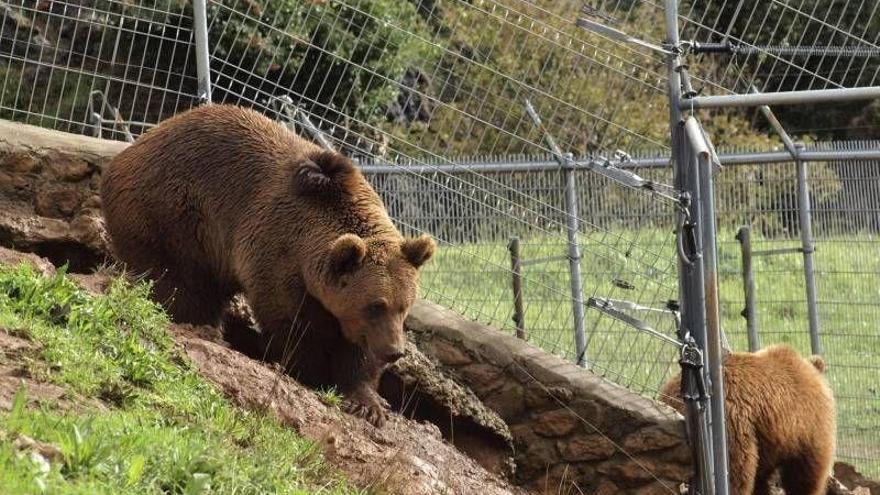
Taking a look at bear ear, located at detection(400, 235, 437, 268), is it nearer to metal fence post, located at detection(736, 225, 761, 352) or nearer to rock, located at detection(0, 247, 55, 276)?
rock, located at detection(0, 247, 55, 276)

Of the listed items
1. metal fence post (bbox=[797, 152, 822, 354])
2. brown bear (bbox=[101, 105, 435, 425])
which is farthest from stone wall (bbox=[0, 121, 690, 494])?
metal fence post (bbox=[797, 152, 822, 354])

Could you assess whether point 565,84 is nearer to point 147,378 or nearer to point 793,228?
point 793,228

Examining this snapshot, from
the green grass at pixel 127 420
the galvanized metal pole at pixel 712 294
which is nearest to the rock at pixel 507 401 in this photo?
the galvanized metal pole at pixel 712 294

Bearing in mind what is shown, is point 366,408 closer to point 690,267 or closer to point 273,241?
point 273,241

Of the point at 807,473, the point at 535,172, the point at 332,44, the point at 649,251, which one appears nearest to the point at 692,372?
the point at 649,251

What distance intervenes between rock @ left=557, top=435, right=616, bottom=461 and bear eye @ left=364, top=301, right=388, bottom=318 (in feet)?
5.78

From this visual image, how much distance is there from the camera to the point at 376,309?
345 inches

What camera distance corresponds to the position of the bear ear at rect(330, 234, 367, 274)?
8.67 metres

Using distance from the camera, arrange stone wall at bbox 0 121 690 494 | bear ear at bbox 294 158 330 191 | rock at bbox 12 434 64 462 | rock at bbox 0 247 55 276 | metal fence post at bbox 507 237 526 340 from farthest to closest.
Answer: metal fence post at bbox 507 237 526 340 → stone wall at bbox 0 121 690 494 → bear ear at bbox 294 158 330 191 → rock at bbox 0 247 55 276 → rock at bbox 12 434 64 462

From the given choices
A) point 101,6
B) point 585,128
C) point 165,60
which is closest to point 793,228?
point 585,128

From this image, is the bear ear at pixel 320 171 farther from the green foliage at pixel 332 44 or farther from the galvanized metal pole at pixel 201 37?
the galvanized metal pole at pixel 201 37

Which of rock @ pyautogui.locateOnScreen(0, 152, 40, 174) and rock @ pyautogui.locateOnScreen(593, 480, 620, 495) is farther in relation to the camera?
rock @ pyautogui.locateOnScreen(0, 152, 40, 174)

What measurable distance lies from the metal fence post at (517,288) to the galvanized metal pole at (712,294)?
170 centimetres

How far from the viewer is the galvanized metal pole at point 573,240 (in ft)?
32.6
